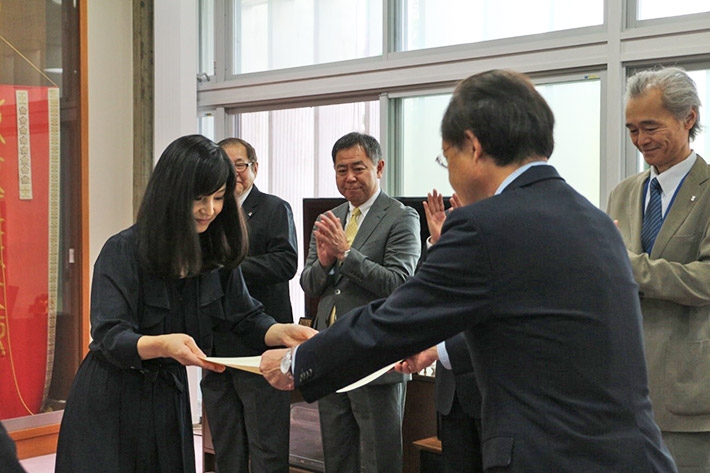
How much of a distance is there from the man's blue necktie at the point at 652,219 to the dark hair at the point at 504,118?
1.06 metres

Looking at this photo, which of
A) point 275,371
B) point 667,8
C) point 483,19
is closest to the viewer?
point 275,371

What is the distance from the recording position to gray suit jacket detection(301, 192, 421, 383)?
321 centimetres

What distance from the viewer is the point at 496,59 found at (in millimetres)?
4574

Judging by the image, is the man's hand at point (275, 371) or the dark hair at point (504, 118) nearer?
the dark hair at point (504, 118)

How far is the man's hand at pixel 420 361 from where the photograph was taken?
2050mm

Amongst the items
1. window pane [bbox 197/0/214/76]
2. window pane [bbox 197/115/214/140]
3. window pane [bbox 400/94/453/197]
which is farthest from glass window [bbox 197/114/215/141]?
window pane [bbox 400/94/453/197]

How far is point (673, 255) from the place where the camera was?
7.82 feet

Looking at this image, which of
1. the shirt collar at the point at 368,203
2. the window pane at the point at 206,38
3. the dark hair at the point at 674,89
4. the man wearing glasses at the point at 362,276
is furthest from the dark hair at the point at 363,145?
the window pane at the point at 206,38

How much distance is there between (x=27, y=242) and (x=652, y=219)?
3.63 meters

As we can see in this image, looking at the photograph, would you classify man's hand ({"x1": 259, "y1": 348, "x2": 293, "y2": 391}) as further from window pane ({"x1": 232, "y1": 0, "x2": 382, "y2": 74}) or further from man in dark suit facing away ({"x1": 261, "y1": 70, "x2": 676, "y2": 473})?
window pane ({"x1": 232, "y1": 0, "x2": 382, "y2": 74})

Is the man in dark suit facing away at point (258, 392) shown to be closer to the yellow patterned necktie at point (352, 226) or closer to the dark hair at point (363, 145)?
the yellow patterned necktie at point (352, 226)

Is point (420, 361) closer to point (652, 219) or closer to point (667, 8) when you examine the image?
point (652, 219)

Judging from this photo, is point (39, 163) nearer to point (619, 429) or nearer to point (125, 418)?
point (125, 418)

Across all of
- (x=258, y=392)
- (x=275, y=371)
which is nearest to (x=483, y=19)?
(x=258, y=392)
